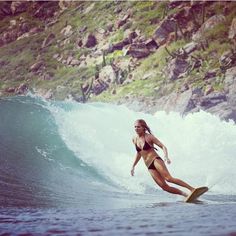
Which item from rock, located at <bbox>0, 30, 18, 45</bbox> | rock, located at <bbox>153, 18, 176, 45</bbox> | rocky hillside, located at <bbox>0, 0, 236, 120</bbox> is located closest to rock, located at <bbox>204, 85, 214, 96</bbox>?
rocky hillside, located at <bbox>0, 0, 236, 120</bbox>

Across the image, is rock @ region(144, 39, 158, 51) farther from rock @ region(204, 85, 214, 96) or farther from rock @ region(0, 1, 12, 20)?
rock @ region(0, 1, 12, 20)

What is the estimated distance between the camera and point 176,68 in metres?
30.9

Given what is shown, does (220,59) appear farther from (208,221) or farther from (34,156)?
(208,221)

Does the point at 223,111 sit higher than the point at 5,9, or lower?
lower

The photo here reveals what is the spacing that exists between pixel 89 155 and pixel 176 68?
21.1 metres

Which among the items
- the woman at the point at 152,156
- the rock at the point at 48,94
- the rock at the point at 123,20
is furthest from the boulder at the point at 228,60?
the woman at the point at 152,156

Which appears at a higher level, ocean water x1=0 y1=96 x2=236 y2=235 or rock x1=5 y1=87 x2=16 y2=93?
rock x1=5 y1=87 x2=16 y2=93

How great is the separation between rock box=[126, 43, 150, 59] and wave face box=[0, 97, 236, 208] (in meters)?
21.6

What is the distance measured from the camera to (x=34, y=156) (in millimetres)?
10219

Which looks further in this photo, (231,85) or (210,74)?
(210,74)

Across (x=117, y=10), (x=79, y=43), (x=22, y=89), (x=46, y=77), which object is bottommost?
(x=46, y=77)

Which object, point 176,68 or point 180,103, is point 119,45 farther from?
point 180,103

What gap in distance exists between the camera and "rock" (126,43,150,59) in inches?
1476

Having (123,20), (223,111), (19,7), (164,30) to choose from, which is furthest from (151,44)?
(19,7)
